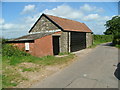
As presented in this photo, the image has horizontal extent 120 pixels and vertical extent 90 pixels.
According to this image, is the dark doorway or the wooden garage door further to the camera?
the wooden garage door

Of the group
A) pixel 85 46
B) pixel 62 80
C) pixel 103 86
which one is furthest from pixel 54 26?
pixel 103 86

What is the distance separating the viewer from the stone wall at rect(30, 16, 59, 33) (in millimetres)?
16703

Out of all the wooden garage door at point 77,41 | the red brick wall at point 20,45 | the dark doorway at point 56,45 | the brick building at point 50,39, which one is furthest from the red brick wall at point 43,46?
the wooden garage door at point 77,41

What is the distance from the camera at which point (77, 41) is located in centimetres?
1884

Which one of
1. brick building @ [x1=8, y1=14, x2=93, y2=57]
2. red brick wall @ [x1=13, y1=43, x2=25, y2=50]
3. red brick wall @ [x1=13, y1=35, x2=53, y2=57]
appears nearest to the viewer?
red brick wall @ [x1=13, y1=35, x2=53, y2=57]

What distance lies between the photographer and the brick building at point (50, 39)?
518 inches

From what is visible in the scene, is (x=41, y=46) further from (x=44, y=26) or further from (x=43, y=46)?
(x=44, y=26)

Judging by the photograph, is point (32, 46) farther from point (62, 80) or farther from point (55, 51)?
point (62, 80)

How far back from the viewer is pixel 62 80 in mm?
6285

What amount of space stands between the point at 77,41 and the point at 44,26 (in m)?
5.89

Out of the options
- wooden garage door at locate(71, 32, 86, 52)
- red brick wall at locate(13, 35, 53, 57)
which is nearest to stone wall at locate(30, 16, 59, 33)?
red brick wall at locate(13, 35, 53, 57)

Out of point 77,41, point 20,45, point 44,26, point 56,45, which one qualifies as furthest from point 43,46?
point 77,41

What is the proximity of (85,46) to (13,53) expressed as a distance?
13941mm

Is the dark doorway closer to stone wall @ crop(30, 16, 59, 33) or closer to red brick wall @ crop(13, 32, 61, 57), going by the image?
red brick wall @ crop(13, 32, 61, 57)
